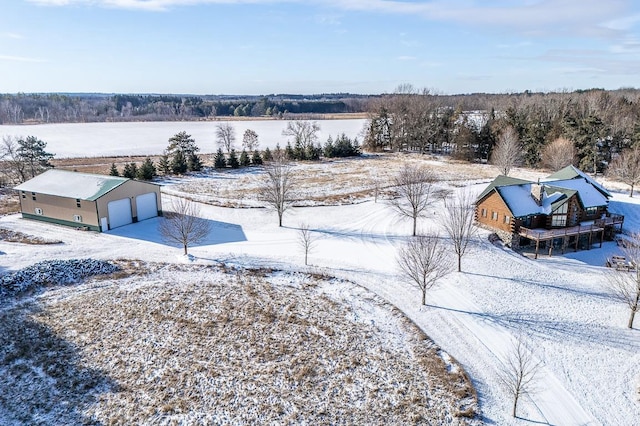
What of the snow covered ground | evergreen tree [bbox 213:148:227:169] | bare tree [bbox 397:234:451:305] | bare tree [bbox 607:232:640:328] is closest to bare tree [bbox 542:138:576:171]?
the snow covered ground

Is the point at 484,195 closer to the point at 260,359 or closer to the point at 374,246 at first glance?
the point at 374,246

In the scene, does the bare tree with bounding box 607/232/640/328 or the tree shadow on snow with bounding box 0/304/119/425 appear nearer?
the tree shadow on snow with bounding box 0/304/119/425

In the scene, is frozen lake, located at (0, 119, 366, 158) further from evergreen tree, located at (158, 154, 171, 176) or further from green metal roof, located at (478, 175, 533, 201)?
green metal roof, located at (478, 175, 533, 201)

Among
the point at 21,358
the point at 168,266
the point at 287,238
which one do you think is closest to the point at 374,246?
the point at 287,238

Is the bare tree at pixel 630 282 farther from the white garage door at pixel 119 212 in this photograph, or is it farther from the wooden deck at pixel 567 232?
the white garage door at pixel 119 212

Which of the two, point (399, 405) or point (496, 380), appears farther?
point (496, 380)

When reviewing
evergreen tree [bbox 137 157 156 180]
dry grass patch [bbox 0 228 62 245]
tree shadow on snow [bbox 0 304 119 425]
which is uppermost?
evergreen tree [bbox 137 157 156 180]

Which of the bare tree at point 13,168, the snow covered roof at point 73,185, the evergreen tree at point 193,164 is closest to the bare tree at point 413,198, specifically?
the snow covered roof at point 73,185

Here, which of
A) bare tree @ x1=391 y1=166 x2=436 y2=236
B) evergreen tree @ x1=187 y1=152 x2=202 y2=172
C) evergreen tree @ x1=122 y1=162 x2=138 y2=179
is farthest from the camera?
evergreen tree @ x1=187 y1=152 x2=202 y2=172
